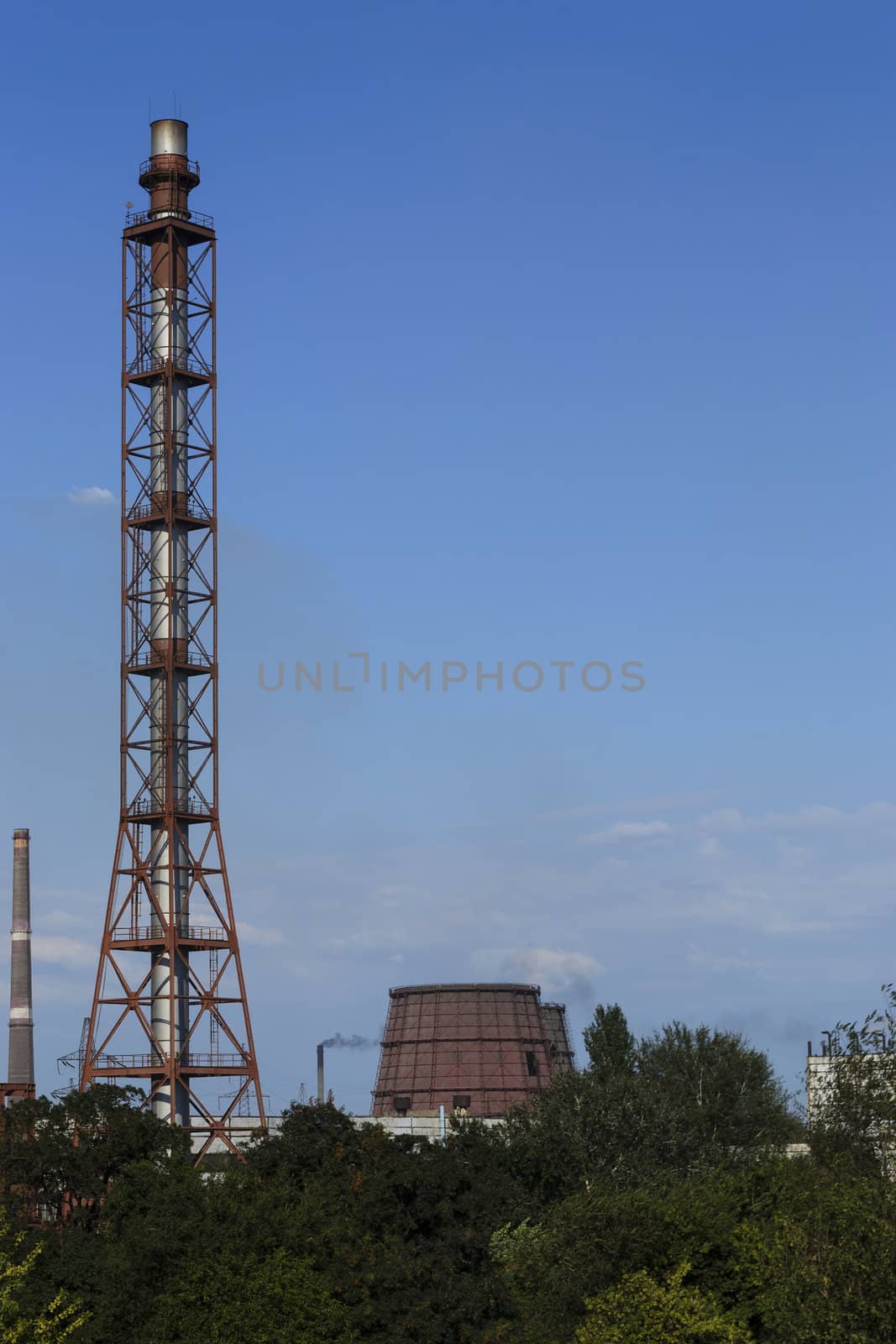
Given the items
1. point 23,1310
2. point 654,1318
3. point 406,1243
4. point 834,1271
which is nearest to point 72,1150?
point 23,1310

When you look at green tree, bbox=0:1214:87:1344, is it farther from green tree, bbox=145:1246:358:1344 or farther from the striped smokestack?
the striped smokestack

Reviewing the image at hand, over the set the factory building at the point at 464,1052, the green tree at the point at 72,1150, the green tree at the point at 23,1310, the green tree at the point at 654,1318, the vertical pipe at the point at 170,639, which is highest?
the vertical pipe at the point at 170,639

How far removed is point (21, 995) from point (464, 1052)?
101ft

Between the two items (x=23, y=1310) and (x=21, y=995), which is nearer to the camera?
(x=23, y=1310)

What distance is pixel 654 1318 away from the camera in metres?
48.2

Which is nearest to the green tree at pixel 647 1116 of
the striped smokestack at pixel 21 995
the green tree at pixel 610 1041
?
the green tree at pixel 610 1041

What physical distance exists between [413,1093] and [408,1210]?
60.7 metres

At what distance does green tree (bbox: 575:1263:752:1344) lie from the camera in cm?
4794

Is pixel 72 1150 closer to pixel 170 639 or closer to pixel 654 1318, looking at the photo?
pixel 654 1318

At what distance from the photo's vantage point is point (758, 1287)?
51.2 metres

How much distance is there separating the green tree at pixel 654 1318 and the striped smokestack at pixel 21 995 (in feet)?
268

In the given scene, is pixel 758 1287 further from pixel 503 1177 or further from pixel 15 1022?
pixel 15 1022

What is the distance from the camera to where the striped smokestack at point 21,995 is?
124 metres

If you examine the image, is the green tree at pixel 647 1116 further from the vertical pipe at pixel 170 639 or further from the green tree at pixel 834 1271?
the green tree at pixel 834 1271
